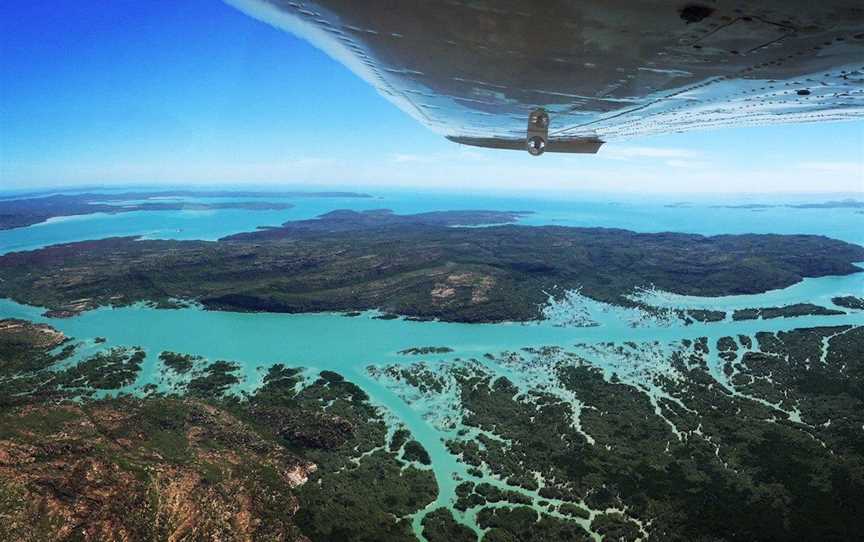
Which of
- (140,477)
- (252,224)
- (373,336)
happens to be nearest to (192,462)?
(140,477)

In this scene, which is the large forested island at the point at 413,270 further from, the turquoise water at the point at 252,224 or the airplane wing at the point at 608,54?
the airplane wing at the point at 608,54

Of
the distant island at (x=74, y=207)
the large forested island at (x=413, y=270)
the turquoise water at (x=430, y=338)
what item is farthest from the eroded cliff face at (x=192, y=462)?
the distant island at (x=74, y=207)

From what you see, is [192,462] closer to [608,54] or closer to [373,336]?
[608,54]

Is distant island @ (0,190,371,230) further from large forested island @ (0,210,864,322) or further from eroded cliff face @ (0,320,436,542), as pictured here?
eroded cliff face @ (0,320,436,542)

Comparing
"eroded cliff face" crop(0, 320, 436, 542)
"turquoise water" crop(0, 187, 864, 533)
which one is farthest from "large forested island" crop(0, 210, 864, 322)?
"eroded cliff face" crop(0, 320, 436, 542)

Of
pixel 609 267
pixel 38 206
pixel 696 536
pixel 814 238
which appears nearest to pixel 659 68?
pixel 696 536

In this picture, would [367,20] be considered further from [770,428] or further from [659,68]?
[770,428]
